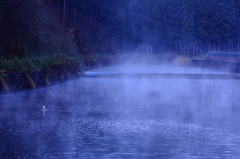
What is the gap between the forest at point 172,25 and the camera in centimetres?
9388

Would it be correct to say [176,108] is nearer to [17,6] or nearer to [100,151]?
[100,151]

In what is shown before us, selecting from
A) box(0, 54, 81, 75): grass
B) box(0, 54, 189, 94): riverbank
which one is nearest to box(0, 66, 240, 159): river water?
box(0, 54, 189, 94): riverbank

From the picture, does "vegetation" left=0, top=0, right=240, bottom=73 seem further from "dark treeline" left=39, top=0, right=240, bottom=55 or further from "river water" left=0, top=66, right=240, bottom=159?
"river water" left=0, top=66, right=240, bottom=159

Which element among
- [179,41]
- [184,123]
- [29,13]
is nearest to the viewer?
[184,123]

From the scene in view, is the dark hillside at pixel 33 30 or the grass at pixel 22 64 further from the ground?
the dark hillside at pixel 33 30

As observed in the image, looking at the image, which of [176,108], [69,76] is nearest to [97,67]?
[69,76]

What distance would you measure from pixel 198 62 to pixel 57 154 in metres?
72.5

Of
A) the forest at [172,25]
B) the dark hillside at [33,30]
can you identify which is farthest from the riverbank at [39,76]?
the forest at [172,25]

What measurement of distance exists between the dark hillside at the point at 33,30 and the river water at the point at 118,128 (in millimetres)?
28542

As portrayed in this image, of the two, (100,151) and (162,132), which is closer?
(100,151)

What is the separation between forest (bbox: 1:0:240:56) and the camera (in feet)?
308

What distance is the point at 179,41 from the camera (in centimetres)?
11212

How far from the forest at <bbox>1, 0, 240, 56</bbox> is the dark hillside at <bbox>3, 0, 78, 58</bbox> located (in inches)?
1270

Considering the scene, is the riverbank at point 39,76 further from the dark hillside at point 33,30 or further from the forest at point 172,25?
the forest at point 172,25
